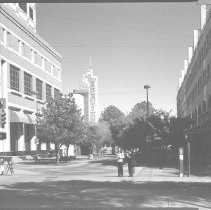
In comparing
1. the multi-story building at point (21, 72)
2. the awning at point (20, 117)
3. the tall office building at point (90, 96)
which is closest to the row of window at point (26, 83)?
the multi-story building at point (21, 72)

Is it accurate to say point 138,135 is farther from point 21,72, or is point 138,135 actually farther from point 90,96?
point 90,96

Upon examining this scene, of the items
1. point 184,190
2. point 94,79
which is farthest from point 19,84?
point 94,79

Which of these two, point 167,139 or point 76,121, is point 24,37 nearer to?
point 76,121

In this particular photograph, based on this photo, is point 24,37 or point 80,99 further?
point 80,99

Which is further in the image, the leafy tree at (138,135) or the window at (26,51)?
the window at (26,51)

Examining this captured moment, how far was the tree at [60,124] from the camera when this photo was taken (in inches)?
2003

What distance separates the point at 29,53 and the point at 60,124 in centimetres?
1911

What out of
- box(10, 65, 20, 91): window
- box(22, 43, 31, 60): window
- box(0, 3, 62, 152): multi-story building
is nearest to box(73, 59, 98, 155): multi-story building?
box(0, 3, 62, 152): multi-story building

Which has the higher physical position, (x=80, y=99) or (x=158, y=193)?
(x=80, y=99)

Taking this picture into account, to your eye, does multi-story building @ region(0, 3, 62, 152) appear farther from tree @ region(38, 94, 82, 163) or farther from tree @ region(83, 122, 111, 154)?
tree @ region(83, 122, 111, 154)

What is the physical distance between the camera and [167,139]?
45.1 m

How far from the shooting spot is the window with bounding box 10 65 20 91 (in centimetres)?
5897

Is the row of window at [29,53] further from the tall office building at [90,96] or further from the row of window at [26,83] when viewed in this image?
the tall office building at [90,96]

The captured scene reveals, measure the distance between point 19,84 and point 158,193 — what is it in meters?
45.1
